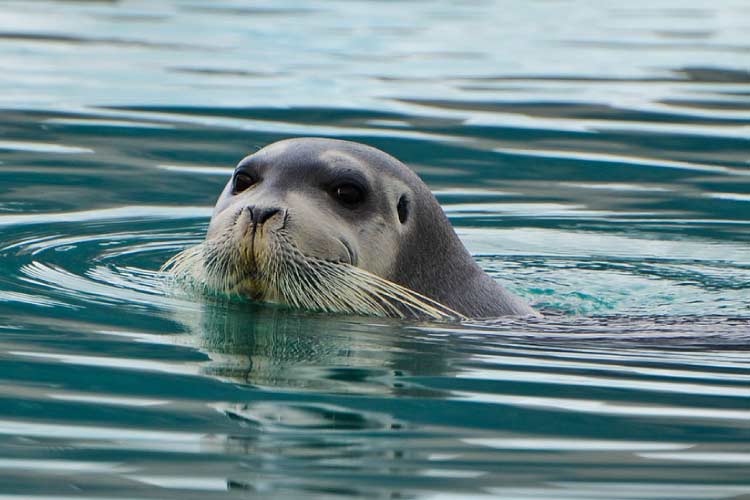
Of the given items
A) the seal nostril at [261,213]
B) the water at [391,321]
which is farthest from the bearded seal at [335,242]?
the water at [391,321]

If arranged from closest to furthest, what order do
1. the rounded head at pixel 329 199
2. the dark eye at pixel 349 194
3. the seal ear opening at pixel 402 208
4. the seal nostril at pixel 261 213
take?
the seal nostril at pixel 261 213 → the rounded head at pixel 329 199 → the dark eye at pixel 349 194 → the seal ear opening at pixel 402 208

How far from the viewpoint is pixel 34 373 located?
5.22 metres

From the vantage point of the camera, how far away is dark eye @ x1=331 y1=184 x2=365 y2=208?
627cm

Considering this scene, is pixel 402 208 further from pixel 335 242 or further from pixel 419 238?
pixel 335 242

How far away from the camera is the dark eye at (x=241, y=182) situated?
6.34 m

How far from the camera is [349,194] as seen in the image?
6293mm

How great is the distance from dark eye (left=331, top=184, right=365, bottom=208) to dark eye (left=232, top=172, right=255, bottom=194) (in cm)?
34

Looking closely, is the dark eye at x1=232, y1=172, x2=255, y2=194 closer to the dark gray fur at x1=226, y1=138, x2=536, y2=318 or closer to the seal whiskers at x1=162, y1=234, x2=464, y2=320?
the dark gray fur at x1=226, y1=138, x2=536, y2=318

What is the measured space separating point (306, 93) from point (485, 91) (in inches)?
61.8

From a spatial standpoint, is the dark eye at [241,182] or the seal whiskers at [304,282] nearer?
the seal whiskers at [304,282]

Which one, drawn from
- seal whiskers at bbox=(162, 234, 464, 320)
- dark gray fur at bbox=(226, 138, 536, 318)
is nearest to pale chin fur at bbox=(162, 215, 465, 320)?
seal whiskers at bbox=(162, 234, 464, 320)

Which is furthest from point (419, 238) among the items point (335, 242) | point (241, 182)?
point (241, 182)

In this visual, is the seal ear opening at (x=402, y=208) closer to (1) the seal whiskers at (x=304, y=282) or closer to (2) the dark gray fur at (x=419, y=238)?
(2) the dark gray fur at (x=419, y=238)

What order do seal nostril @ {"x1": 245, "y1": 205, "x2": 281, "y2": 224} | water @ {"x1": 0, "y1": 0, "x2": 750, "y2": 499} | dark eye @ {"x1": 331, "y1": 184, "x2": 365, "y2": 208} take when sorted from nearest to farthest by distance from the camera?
water @ {"x1": 0, "y1": 0, "x2": 750, "y2": 499}, seal nostril @ {"x1": 245, "y1": 205, "x2": 281, "y2": 224}, dark eye @ {"x1": 331, "y1": 184, "x2": 365, "y2": 208}
